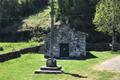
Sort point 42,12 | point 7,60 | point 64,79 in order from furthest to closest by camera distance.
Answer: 1. point 42,12
2. point 7,60
3. point 64,79

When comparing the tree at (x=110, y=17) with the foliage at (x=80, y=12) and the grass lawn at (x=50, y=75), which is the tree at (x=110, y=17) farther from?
the grass lawn at (x=50, y=75)

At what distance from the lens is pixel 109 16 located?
71.6 m

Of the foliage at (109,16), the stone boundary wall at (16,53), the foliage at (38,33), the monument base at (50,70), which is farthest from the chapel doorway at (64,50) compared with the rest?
the foliage at (38,33)

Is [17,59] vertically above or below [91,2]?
below

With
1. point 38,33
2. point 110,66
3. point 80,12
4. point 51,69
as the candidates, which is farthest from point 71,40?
point 38,33

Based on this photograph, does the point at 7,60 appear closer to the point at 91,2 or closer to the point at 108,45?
the point at 108,45

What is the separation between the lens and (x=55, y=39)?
58250 mm

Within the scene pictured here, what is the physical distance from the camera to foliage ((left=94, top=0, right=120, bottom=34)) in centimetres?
7156

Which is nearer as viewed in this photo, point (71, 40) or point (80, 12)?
point (71, 40)

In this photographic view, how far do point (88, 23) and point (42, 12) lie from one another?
2471 cm

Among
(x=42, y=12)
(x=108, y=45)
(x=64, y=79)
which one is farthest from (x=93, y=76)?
(x=42, y=12)

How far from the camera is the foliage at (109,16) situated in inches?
2817

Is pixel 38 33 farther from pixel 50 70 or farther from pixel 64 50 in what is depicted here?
pixel 50 70

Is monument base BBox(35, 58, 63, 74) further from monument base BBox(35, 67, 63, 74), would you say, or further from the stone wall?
the stone wall
